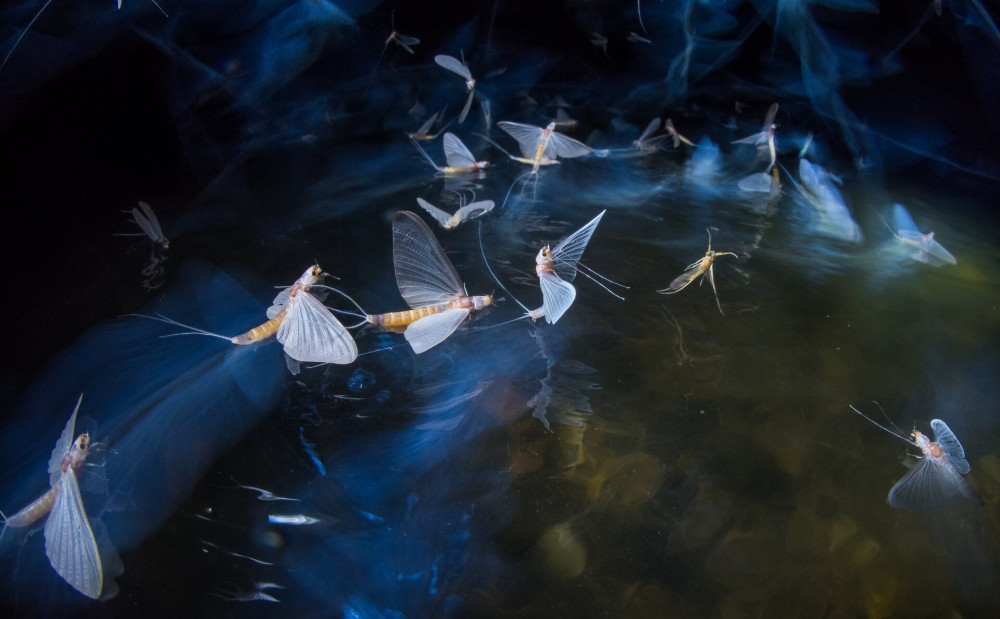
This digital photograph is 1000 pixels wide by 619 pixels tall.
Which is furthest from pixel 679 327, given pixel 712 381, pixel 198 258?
pixel 198 258

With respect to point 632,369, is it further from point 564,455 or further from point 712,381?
point 564,455

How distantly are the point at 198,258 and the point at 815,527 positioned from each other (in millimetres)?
2174

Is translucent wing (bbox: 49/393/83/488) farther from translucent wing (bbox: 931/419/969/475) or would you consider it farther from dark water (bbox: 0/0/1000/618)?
translucent wing (bbox: 931/419/969/475)

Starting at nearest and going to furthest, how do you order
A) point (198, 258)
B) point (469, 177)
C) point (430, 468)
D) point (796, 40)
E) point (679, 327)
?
point (430, 468) < point (679, 327) < point (198, 258) < point (469, 177) < point (796, 40)

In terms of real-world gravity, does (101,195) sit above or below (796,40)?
below

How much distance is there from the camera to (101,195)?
237 centimetres

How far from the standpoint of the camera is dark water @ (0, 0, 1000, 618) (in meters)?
1.28

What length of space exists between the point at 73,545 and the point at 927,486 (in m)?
Result: 1.91

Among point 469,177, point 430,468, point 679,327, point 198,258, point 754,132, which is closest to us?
point 430,468

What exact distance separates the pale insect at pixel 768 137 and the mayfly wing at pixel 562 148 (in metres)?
1.04

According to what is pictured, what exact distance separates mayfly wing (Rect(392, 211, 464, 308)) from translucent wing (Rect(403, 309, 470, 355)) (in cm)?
10

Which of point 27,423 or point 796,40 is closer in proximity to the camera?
point 27,423

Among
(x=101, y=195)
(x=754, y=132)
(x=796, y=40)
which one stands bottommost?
(x=754, y=132)

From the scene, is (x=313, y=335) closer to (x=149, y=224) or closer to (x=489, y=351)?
(x=489, y=351)
